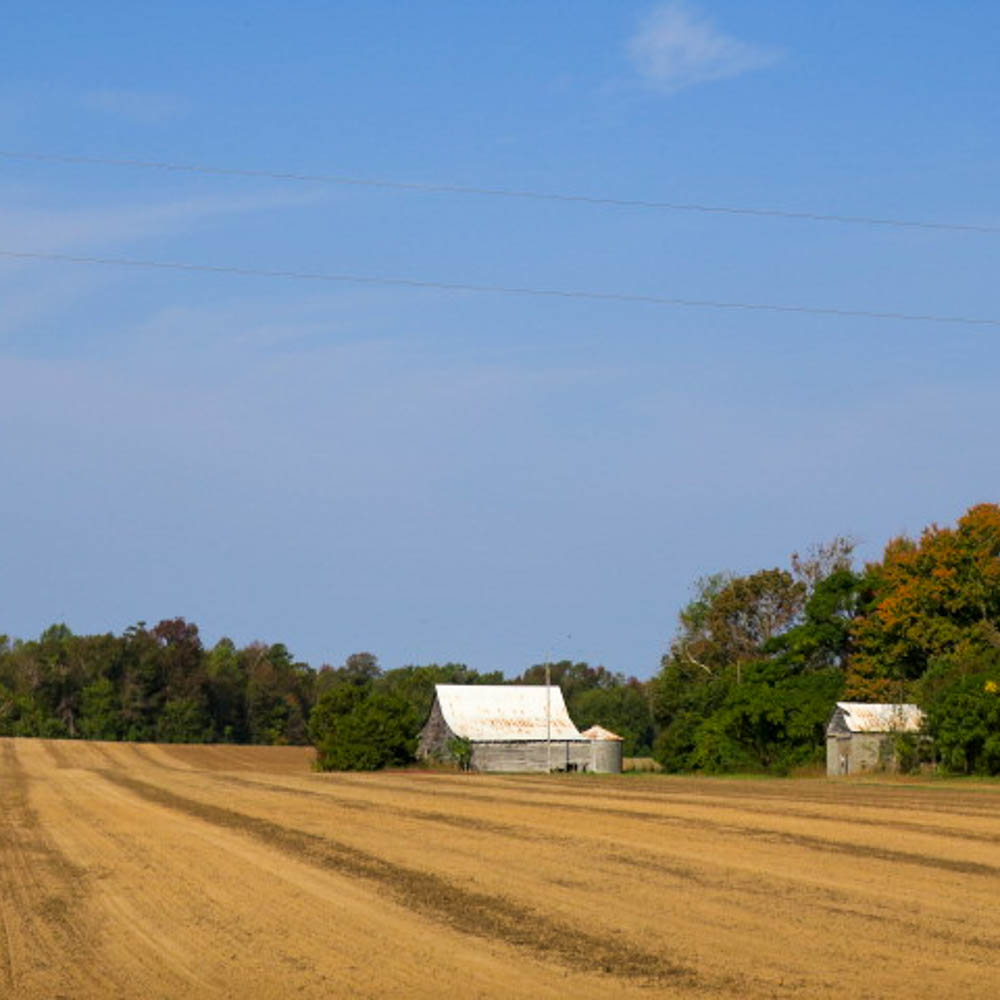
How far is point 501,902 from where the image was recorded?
20.2 m

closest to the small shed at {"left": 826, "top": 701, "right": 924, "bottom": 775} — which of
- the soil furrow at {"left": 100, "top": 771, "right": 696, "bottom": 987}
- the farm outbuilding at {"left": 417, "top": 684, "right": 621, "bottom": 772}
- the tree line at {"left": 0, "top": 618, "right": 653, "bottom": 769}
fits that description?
the farm outbuilding at {"left": 417, "top": 684, "right": 621, "bottom": 772}

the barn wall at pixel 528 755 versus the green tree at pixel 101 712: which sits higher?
the green tree at pixel 101 712

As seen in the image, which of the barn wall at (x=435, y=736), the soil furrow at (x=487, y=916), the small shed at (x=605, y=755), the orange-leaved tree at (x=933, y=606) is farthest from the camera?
the small shed at (x=605, y=755)

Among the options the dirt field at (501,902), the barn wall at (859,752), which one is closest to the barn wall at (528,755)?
the barn wall at (859,752)

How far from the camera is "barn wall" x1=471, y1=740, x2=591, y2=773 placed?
310 feet

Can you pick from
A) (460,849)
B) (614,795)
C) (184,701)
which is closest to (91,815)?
(460,849)

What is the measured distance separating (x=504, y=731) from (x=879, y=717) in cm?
2694

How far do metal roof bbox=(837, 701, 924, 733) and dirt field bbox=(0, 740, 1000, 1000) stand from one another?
3260 cm

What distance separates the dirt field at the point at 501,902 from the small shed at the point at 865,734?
1264 inches

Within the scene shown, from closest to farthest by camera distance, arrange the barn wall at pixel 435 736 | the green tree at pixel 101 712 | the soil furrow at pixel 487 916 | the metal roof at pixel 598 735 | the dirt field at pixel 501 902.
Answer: the dirt field at pixel 501 902, the soil furrow at pixel 487 916, the barn wall at pixel 435 736, the metal roof at pixel 598 735, the green tree at pixel 101 712

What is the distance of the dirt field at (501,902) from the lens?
14648mm

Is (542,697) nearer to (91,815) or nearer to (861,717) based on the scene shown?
(861,717)

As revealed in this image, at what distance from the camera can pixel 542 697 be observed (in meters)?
102

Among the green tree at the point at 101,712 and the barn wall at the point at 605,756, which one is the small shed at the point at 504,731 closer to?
the barn wall at the point at 605,756
